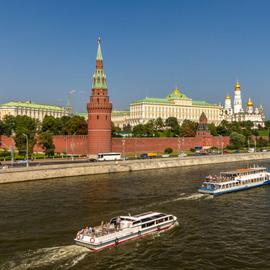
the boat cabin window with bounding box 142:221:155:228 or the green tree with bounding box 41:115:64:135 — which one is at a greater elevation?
the green tree with bounding box 41:115:64:135

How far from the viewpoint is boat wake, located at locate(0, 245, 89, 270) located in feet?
83.8

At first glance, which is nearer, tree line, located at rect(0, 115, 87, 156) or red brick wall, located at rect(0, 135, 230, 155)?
tree line, located at rect(0, 115, 87, 156)

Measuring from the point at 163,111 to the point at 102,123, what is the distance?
109m

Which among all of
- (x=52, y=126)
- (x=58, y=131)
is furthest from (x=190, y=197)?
(x=52, y=126)

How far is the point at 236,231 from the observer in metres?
33.0

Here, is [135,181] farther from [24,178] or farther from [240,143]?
[240,143]

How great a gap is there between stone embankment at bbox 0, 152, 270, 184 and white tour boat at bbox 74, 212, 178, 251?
3154 centimetres

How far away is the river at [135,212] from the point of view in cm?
2669

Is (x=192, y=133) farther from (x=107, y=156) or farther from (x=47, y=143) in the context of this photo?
(x=47, y=143)

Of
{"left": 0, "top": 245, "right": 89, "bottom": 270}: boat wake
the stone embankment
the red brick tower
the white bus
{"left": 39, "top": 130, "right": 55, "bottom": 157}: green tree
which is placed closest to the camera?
{"left": 0, "top": 245, "right": 89, "bottom": 270}: boat wake

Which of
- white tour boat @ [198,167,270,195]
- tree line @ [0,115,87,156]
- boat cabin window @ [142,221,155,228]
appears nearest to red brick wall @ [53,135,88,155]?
tree line @ [0,115,87,156]

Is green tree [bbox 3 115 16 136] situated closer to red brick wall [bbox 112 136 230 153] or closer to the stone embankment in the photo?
red brick wall [bbox 112 136 230 153]

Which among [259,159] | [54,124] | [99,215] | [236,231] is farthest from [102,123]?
[236,231]

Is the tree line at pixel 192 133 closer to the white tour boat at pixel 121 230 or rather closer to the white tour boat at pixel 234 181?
the white tour boat at pixel 234 181
